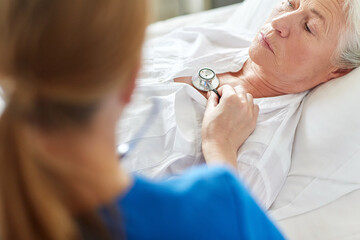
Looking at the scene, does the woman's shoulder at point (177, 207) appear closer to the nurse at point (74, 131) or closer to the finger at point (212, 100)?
the nurse at point (74, 131)

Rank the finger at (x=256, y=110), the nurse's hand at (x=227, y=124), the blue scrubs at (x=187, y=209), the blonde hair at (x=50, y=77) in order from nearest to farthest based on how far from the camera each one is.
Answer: the blonde hair at (x=50, y=77) → the blue scrubs at (x=187, y=209) → the nurse's hand at (x=227, y=124) → the finger at (x=256, y=110)

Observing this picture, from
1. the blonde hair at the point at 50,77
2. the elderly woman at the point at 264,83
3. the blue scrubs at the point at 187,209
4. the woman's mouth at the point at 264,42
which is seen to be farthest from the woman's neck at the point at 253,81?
the blonde hair at the point at 50,77

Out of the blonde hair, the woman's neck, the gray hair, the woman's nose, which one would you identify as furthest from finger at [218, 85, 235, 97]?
the blonde hair

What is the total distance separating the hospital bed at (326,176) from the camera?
1.14m

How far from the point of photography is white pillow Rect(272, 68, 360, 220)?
3.77 feet

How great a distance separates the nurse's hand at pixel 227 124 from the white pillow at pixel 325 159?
0.57 ft

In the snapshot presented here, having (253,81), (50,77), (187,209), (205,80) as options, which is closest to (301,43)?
(253,81)

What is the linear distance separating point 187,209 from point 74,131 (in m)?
0.19

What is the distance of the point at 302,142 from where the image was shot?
1.20m

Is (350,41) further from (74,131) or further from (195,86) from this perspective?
(74,131)

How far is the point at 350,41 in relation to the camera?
4.06ft

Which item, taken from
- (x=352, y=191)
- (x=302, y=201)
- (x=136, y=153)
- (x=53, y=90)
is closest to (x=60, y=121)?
(x=53, y=90)

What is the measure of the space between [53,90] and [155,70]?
96 centimetres

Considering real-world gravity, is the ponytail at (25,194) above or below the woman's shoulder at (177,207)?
A: above
